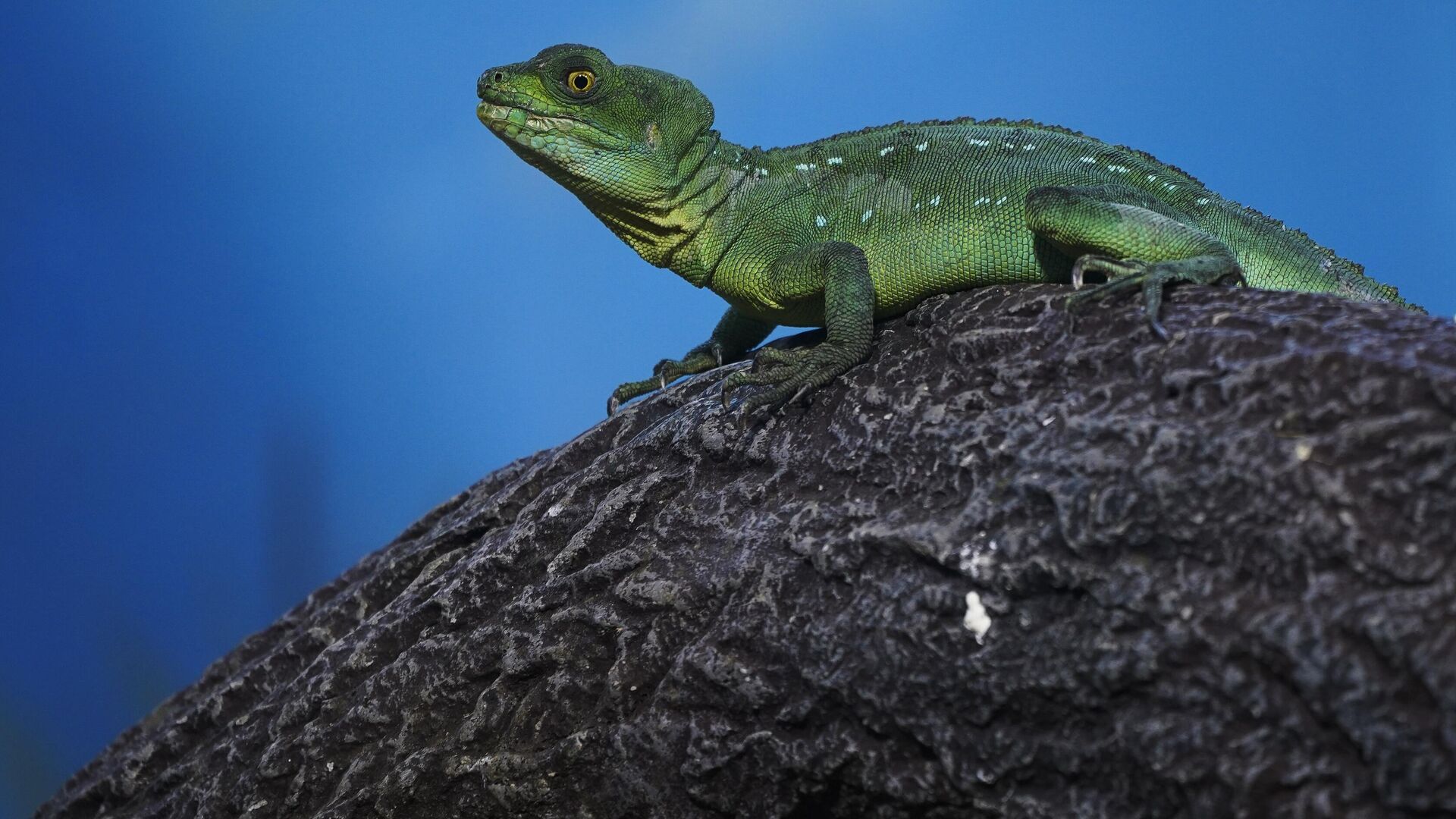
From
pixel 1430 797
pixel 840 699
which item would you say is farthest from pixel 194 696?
pixel 1430 797

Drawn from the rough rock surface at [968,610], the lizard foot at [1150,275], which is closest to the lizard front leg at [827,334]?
the rough rock surface at [968,610]

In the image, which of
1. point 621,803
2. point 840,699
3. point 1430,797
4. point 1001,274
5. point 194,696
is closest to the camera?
point 1430,797

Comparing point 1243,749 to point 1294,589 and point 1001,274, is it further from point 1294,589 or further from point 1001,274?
point 1001,274

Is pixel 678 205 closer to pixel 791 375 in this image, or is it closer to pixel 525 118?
pixel 525 118

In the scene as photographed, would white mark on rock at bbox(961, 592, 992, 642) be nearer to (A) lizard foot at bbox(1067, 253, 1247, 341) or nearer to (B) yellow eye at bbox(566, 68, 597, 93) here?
(A) lizard foot at bbox(1067, 253, 1247, 341)

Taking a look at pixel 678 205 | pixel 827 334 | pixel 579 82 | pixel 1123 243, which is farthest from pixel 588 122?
→ pixel 1123 243

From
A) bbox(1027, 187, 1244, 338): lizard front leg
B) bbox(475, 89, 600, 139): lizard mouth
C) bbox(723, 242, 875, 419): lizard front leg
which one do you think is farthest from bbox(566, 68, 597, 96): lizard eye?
bbox(1027, 187, 1244, 338): lizard front leg
